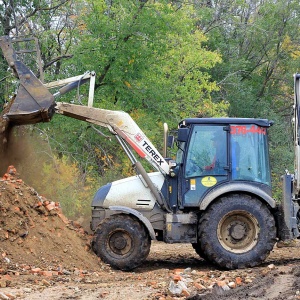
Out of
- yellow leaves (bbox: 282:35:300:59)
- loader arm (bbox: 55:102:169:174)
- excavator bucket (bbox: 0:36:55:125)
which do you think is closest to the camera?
excavator bucket (bbox: 0:36:55:125)

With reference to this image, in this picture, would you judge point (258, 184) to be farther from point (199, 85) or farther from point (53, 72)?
point (199, 85)

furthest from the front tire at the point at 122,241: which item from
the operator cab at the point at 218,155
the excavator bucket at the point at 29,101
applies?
the excavator bucket at the point at 29,101

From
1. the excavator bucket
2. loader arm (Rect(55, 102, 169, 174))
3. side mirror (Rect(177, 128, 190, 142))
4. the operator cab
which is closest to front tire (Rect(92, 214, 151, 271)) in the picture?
the operator cab

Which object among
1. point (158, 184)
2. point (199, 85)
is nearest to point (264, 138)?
point (158, 184)

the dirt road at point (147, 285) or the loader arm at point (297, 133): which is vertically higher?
the loader arm at point (297, 133)

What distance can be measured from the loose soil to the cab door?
1339 mm

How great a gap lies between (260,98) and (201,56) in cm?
863

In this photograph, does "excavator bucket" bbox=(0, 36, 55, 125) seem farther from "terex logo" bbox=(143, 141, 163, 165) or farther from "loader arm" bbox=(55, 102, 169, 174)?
"terex logo" bbox=(143, 141, 163, 165)

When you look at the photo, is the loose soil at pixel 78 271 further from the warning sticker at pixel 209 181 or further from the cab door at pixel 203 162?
the warning sticker at pixel 209 181

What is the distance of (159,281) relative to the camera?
9.20 m

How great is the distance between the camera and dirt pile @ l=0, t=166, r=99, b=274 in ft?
34.1

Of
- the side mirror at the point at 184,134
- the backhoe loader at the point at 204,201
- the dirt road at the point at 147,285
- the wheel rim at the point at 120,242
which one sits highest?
the side mirror at the point at 184,134

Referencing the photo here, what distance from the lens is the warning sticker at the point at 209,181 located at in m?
11.3

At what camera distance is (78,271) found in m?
10.3
